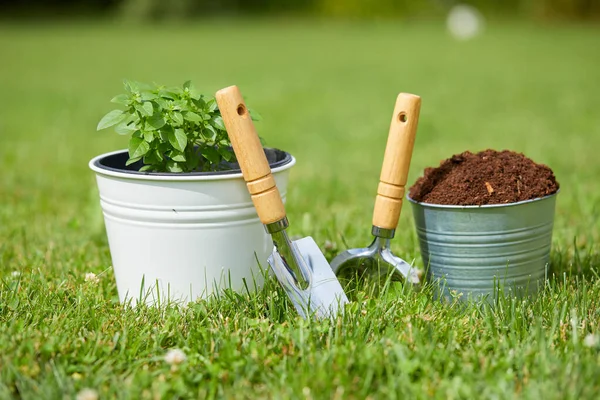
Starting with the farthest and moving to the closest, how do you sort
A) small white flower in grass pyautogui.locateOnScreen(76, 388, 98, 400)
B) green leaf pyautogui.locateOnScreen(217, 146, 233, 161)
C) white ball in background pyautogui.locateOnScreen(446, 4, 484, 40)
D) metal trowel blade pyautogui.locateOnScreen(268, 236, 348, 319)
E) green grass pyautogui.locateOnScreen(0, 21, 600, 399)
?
white ball in background pyautogui.locateOnScreen(446, 4, 484, 40) → green leaf pyautogui.locateOnScreen(217, 146, 233, 161) → metal trowel blade pyautogui.locateOnScreen(268, 236, 348, 319) → green grass pyautogui.locateOnScreen(0, 21, 600, 399) → small white flower in grass pyautogui.locateOnScreen(76, 388, 98, 400)

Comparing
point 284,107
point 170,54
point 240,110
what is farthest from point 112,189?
point 170,54

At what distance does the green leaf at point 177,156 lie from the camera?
7.06 feet

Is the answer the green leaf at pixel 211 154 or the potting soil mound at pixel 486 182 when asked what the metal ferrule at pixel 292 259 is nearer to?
the green leaf at pixel 211 154

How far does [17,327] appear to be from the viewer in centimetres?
199

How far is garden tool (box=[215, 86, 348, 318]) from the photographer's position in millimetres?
2047

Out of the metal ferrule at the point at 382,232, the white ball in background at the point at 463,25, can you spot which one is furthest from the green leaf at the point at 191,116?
the white ball in background at the point at 463,25

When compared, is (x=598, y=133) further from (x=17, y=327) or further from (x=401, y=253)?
(x=17, y=327)

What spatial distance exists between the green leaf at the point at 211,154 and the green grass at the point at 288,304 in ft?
1.43

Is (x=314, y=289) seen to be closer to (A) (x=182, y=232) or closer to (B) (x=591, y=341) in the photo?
(A) (x=182, y=232)

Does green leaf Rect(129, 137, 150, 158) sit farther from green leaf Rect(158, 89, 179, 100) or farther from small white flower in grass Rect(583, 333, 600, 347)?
small white flower in grass Rect(583, 333, 600, 347)

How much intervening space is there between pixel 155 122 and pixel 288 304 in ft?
2.36

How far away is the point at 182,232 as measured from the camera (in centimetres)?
210

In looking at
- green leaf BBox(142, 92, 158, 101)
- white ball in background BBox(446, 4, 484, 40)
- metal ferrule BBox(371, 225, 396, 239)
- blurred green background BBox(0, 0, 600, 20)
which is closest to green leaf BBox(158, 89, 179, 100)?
green leaf BBox(142, 92, 158, 101)

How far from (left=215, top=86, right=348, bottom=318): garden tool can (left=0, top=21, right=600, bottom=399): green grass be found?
75 mm
